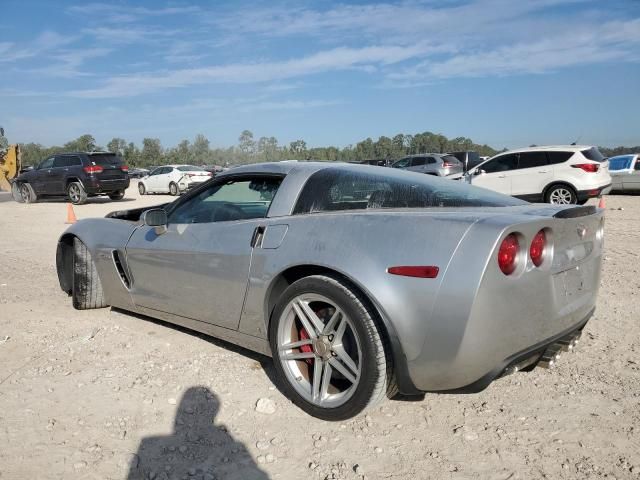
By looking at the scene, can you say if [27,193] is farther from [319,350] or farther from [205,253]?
[319,350]

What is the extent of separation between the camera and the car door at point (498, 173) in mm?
13898

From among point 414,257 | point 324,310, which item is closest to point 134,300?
point 324,310

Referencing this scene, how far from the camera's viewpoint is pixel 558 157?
13148 mm

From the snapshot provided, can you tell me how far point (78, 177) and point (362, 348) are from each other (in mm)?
16604

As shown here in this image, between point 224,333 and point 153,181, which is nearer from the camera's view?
point 224,333

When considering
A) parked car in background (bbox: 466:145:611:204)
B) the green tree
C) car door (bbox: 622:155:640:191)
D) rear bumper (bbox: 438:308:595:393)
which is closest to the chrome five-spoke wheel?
rear bumper (bbox: 438:308:595:393)

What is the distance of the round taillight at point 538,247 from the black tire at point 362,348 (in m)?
0.76

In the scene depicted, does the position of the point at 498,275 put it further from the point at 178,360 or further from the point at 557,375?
the point at 178,360

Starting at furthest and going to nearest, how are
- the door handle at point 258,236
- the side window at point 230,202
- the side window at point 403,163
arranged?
the side window at point 403,163 → the side window at point 230,202 → the door handle at point 258,236

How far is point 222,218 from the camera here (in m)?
3.40

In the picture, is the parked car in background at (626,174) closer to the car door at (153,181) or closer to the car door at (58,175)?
the car door at (153,181)

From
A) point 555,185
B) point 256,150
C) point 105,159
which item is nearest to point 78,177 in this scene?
point 105,159

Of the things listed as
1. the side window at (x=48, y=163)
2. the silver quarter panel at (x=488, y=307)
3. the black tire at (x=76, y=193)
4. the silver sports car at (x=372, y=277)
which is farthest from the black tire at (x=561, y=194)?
the side window at (x=48, y=163)

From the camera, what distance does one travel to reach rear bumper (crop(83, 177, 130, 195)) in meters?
16.7
